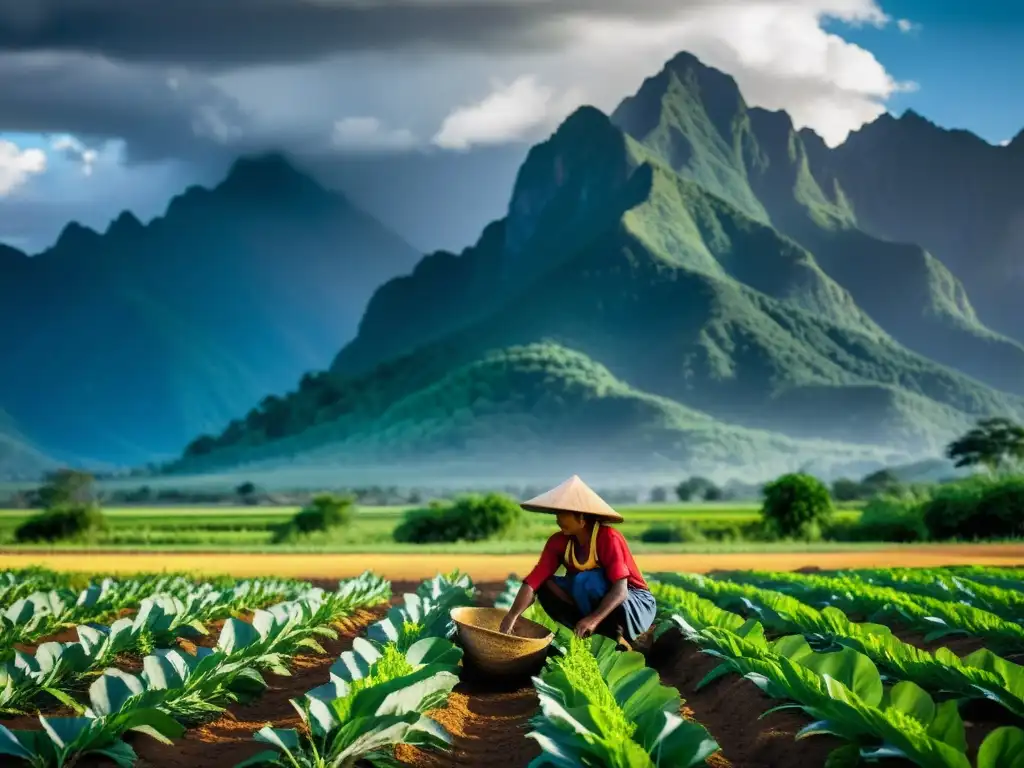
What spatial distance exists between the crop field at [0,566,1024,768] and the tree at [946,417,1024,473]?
277ft

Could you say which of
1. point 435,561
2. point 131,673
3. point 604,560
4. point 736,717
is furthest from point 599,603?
point 435,561

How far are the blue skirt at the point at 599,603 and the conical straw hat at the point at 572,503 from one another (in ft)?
1.61

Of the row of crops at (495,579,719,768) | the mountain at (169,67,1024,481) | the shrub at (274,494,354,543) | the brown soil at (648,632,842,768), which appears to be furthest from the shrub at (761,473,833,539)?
the mountain at (169,67,1024,481)

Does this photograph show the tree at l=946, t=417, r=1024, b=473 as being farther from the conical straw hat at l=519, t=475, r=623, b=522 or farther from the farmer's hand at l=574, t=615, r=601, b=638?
the farmer's hand at l=574, t=615, r=601, b=638

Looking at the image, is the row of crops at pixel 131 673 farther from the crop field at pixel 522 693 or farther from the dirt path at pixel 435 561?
the dirt path at pixel 435 561

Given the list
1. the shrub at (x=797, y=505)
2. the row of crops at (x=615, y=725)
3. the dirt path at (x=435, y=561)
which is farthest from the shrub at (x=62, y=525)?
the row of crops at (x=615, y=725)

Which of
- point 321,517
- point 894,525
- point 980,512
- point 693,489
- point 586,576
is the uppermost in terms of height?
point 586,576

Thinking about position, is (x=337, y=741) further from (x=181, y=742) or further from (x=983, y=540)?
(x=983, y=540)

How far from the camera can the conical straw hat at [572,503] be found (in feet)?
29.6

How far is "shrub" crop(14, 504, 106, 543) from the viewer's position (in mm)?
41438

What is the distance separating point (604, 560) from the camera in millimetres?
9273

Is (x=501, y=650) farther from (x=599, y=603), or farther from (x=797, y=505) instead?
(x=797, y=505)

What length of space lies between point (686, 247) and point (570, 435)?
1987 inches

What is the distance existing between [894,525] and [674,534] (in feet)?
24.1
